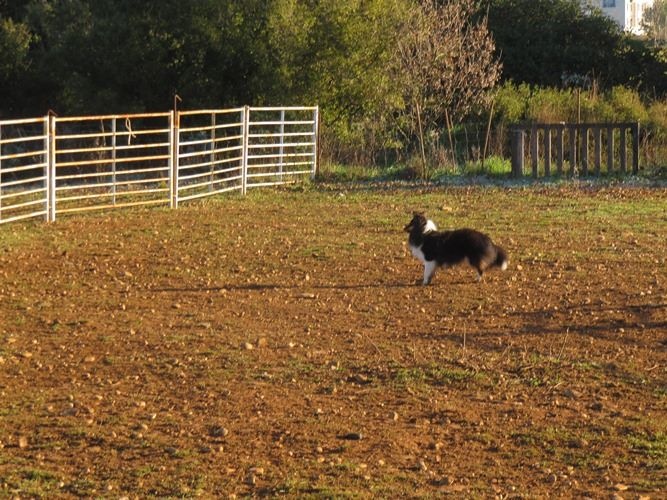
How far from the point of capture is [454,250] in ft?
44.6

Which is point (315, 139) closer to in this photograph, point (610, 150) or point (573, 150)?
point (573, 150)

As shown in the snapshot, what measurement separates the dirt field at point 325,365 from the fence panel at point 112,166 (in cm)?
230

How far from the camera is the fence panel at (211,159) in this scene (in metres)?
22.2

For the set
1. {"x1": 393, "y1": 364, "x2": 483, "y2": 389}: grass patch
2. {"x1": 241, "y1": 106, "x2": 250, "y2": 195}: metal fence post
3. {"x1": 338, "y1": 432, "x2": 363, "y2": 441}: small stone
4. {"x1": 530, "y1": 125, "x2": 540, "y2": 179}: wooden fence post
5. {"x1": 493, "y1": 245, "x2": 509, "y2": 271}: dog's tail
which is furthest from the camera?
{"x1": 530, "y1": 125, "x2": 540, "y2": 179}: wooden fence post

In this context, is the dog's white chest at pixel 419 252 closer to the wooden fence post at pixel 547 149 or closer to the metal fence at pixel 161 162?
the metal fence at pixel 161 162

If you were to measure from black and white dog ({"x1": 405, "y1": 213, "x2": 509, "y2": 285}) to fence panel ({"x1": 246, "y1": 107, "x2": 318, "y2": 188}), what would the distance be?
10.3 metres

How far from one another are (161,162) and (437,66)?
665 centimetres

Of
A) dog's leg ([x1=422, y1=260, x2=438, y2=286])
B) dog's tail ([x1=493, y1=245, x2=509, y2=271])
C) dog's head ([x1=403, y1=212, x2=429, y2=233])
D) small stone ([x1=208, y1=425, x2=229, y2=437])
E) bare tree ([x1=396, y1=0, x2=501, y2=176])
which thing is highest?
bare tree ([x1=396, y1=0, x2=501, y2=176])

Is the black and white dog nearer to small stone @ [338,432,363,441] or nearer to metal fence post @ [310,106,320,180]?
small stone @ [338,432,363,441]

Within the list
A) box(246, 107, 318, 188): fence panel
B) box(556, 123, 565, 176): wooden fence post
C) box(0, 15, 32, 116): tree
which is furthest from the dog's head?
box(0, 15, 32, 116): tree

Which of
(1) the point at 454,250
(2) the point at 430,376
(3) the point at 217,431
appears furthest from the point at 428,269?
(3) the point at 217,431

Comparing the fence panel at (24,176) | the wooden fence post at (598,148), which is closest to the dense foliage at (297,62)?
the fence panel at (24,176)

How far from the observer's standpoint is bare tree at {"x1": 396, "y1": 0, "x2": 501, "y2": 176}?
1152 inches

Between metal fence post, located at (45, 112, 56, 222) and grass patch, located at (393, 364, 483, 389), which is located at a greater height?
metal fence post, located at (45, 112, 56, 222)
